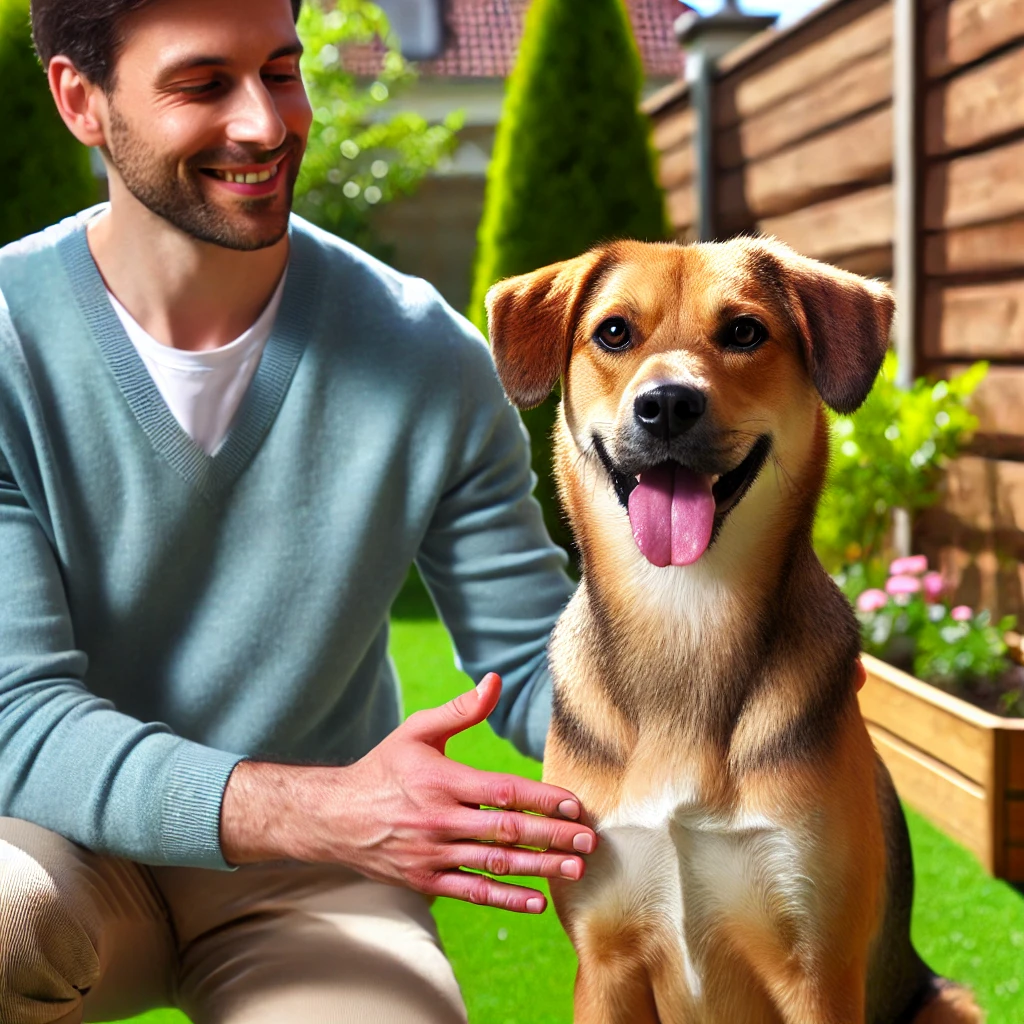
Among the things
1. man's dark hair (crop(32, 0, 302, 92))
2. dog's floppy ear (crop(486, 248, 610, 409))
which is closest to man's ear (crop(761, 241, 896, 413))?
dog's floppy ear (crop(486, 248, 610, 409))

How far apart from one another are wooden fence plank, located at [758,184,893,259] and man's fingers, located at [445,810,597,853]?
3.41 m

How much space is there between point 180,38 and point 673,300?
92 cm

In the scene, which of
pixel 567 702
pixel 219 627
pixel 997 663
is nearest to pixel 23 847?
pixel 219 627

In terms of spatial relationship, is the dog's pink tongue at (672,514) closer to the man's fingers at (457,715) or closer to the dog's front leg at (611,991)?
the man's fingers at (457,715)

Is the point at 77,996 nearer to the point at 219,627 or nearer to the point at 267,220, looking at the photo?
the point at 219,627

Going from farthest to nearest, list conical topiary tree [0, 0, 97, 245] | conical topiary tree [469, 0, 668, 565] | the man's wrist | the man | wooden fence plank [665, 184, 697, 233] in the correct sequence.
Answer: wooden fence plank [665, 184, 697, 233], conical topiary tree [0, 0, 97, 245], conical topiary tree [469, 0, 668, 565], the man, the man's wrist

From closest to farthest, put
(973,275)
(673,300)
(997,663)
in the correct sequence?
(673,300) → (997,663) → (973,275)

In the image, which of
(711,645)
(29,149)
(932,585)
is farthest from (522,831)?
(29,149)

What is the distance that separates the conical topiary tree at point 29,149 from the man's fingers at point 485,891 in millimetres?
6088

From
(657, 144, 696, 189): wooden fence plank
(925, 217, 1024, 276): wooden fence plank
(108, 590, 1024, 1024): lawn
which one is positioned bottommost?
(108, 590, 1024, 1024): lawn

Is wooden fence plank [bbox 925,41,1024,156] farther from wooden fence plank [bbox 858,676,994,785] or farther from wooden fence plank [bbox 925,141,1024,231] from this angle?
wooden fence plank [bbox 858,676,994,785]

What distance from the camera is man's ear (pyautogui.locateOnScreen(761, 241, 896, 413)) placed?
1.45 meters

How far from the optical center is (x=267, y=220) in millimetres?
1961

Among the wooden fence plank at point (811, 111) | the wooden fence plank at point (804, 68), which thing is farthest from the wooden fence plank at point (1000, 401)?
the wooden fence plank at point (804, 68)
